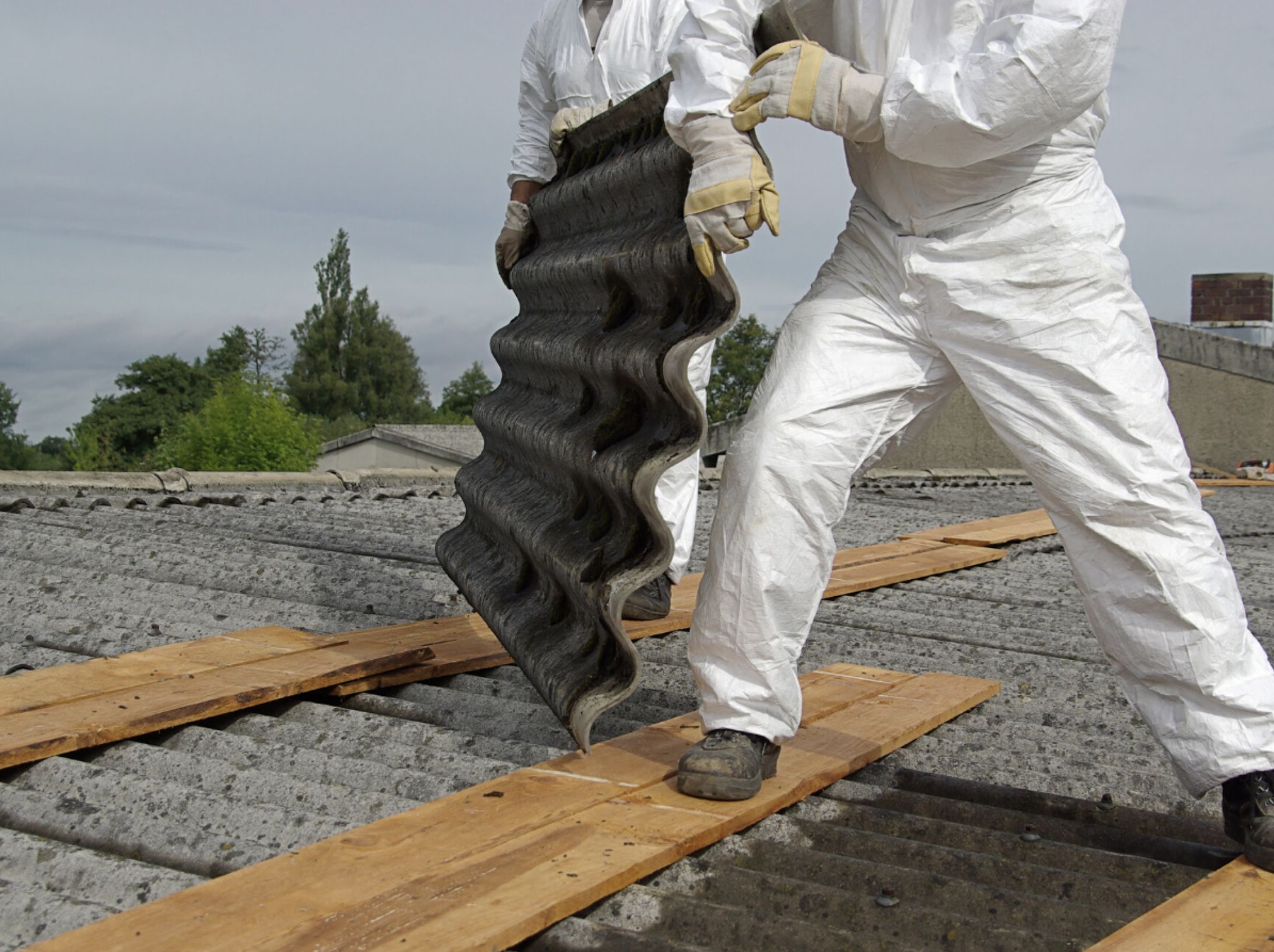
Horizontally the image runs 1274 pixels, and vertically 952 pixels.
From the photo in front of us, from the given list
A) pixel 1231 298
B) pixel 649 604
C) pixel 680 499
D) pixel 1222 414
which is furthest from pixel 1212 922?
pixel 1231 298

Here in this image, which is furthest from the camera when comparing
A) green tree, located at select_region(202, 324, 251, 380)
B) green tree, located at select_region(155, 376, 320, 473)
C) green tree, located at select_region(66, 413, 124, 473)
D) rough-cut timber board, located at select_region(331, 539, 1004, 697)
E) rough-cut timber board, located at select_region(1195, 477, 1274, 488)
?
green tree, located at select_region(202, 324, 251, 380)

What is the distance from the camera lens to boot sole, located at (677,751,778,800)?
2062mm

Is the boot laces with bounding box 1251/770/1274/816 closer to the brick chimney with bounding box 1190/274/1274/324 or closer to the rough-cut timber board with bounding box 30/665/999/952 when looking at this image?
the rough-cut timber board with bounding box 30/665/999/952

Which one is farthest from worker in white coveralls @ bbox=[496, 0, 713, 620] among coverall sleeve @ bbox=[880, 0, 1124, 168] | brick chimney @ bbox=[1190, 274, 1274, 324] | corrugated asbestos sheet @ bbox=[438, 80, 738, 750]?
brick chimney @ bbox=[1190, 274, 1274, 324]

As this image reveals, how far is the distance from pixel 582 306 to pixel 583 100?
1.57m

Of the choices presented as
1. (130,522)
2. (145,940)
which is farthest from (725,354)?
(145,940)

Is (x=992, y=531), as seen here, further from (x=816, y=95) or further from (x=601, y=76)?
(x=816, y=95)

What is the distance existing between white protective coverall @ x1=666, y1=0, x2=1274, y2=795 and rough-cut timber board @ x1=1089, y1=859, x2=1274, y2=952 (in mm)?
227

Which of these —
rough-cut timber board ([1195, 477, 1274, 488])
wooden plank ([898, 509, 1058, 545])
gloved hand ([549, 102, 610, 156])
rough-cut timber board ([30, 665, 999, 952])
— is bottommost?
rough-cut timber board ([1195, 477, 1274, 488])

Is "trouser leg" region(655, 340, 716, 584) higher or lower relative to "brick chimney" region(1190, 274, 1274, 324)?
lower

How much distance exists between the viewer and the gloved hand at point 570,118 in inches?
132

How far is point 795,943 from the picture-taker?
1637 millimetres

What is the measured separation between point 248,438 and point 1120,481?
25.1m

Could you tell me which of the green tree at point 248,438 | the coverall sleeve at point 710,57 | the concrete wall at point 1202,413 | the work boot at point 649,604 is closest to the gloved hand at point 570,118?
the coverall sleeve at point 710,57
